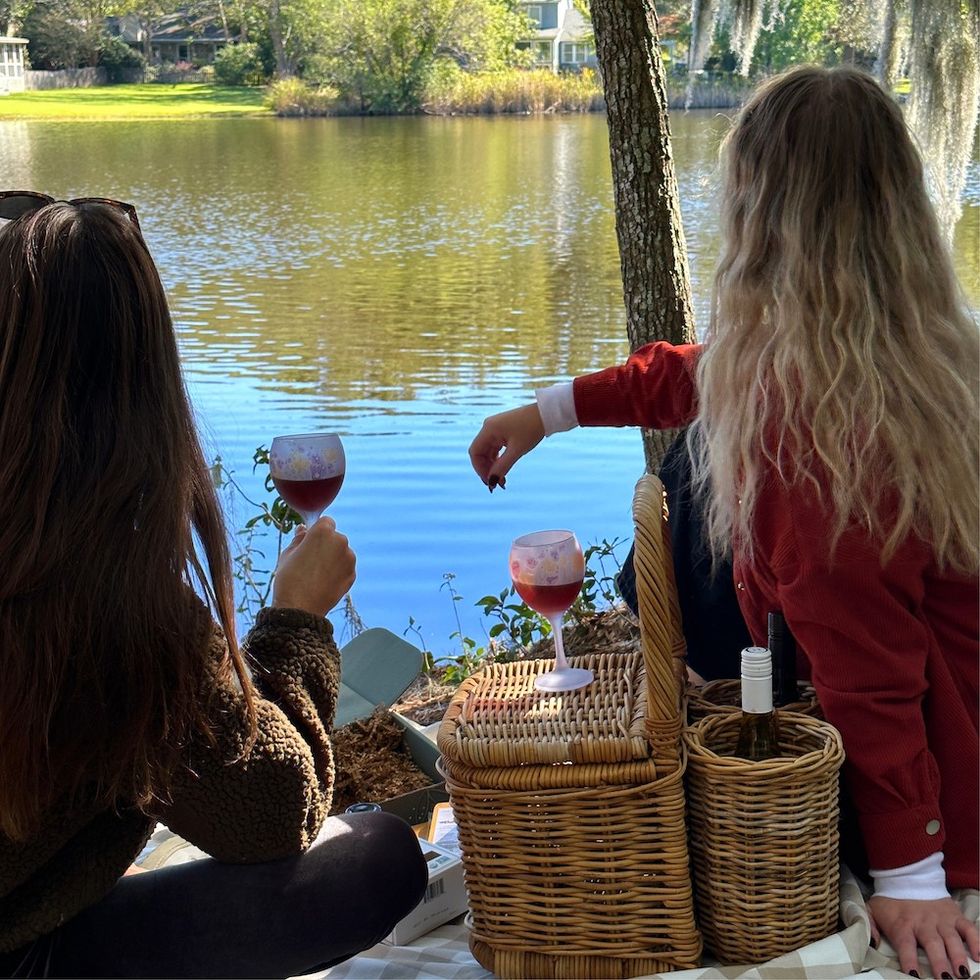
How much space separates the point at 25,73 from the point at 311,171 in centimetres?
519

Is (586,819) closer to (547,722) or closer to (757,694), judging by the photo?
(547,722)

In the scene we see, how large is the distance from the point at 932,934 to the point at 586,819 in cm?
42

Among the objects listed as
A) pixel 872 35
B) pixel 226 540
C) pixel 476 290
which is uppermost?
pixel 872 35

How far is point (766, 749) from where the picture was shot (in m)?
1.52

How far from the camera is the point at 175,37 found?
20156 millimetres

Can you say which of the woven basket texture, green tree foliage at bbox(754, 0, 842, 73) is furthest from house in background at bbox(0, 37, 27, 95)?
the woven basket texture

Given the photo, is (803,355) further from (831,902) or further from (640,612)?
(831,902)

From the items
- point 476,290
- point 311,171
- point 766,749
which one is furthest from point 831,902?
point 311,171

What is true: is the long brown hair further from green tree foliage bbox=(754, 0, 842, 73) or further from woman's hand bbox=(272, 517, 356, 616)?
green tree foliage bbox=(754, 0, 842, 73)

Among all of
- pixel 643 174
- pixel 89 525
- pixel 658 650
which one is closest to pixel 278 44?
pixel 643 174

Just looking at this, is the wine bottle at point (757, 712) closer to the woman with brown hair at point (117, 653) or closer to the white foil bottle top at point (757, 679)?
the white foil bottle top at point (757, 679)

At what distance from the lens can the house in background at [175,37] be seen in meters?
19.4

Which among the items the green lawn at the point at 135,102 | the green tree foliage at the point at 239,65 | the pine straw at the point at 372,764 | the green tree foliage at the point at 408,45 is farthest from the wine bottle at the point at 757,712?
the green tree foliage at the point at 408,45

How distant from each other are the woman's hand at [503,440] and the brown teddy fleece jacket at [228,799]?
0.57m
